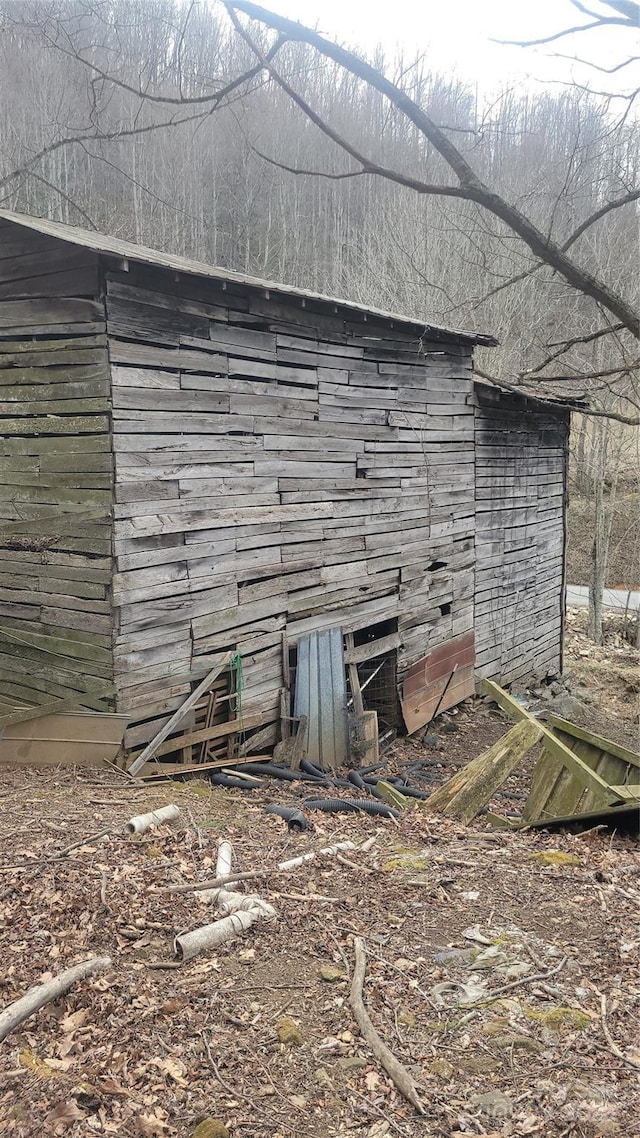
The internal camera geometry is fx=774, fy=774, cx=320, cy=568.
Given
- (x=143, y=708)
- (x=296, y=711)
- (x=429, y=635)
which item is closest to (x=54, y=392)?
(x=143, y=708)

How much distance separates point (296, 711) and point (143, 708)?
89.5 inches

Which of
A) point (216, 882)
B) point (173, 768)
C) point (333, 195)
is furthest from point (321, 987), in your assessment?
point (333, 195)

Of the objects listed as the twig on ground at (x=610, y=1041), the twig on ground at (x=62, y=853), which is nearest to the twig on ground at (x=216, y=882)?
the twig on ground at (x=62, y=853)

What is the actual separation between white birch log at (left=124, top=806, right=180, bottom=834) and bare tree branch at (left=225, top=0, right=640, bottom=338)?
15.1ft

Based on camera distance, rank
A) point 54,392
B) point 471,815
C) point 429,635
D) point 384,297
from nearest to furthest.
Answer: point 471,815 < point 54,392 < point 429,635 < point 384,297

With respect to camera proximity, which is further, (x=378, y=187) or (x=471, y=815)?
(x=378, y=187)

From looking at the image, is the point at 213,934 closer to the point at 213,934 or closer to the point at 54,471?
the point at 213,934

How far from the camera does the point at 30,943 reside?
3.79 metres

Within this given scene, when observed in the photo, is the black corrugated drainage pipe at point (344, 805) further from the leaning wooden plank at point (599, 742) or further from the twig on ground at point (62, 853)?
the twig on ground at point (62, 853)

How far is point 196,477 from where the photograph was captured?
760 centimetres

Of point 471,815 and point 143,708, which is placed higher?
point 143,708

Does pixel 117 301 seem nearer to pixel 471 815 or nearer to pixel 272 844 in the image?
pixel 272 844

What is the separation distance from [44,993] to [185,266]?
5984 mm

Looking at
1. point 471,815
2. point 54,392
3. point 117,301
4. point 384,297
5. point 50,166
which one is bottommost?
point 471,815
